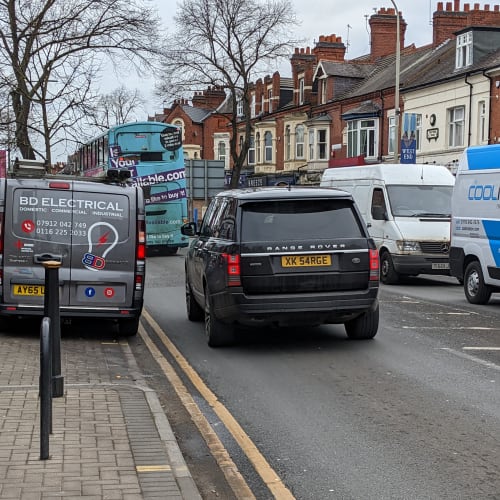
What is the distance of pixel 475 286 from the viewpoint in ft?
47.3

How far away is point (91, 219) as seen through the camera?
9.88m

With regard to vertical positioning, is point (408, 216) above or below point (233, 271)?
above

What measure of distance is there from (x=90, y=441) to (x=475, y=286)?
10513mm

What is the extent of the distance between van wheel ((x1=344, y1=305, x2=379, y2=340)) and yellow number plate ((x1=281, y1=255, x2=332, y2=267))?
112 centimetres

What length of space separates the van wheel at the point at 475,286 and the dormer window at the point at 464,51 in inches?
862

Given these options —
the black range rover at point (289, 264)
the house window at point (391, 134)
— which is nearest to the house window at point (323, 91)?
the house window at point (391, 134)

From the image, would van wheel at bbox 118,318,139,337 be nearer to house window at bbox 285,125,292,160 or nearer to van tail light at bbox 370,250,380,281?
van tail light at bbox 370,250,380,281

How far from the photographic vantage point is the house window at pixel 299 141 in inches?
2036

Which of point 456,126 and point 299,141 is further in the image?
point 299,141

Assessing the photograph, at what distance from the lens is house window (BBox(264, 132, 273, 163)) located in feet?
188

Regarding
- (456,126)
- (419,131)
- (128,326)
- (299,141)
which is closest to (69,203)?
(128,326)

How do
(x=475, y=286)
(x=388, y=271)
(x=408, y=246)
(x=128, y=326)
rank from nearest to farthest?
(x=128, y=326) < (x=475, y=286) < (x=408, y=246) < (x=388, y=271)

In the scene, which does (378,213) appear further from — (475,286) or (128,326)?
(128,326)

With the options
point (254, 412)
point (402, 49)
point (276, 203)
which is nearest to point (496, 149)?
point (276, 203)
